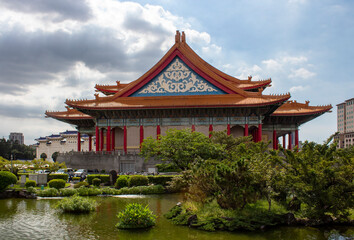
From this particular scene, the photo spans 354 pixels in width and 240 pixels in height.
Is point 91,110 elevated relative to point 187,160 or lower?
elevated

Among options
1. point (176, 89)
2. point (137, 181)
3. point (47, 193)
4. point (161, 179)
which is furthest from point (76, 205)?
point (176, 89)

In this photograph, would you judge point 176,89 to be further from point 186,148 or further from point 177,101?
point 186,148

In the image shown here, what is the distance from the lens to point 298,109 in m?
40.3

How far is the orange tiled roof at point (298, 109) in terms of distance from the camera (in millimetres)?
38322

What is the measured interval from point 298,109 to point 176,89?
14.6m

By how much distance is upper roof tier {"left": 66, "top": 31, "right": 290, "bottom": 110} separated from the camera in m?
37.8

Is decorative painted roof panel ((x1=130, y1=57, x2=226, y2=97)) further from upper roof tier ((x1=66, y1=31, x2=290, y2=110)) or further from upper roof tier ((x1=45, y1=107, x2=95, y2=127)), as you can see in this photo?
upper roof tier ((x1=45, y1=107, x2=95, y2=127))

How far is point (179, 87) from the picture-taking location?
→ 39531 mm

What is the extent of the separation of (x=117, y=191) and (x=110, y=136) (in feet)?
55.3

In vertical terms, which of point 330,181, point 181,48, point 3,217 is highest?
point 181,48

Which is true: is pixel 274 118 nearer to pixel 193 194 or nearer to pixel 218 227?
pixel 193 194

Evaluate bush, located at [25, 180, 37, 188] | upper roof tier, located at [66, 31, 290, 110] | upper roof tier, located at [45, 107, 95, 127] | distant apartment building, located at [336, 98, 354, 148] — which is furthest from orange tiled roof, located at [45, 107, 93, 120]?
distant apartment building, located at [336, 98, 354, 148]

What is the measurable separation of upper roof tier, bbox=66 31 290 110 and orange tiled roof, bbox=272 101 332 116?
12.7 feet

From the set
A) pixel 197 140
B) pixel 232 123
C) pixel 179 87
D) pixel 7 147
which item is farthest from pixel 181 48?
pixel 7 147
